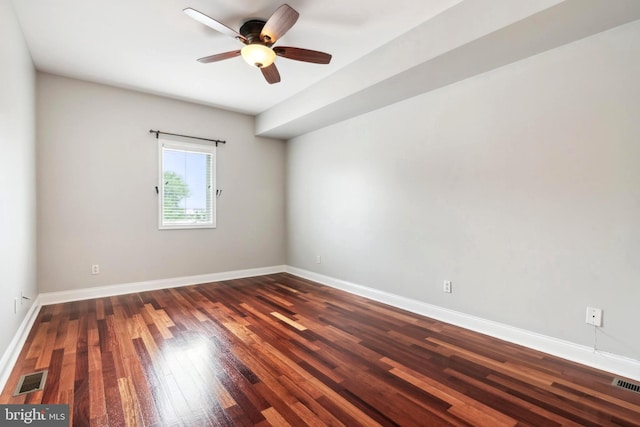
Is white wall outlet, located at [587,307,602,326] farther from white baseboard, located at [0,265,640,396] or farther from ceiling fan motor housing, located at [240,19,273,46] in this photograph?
ceiling fan motor housing, located at [240,19,273,46]

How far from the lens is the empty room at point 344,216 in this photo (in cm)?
198

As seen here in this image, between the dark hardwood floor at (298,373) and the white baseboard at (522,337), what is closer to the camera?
the dark hardwood floor at (298,373)

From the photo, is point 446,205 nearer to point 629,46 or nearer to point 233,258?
point 629,46

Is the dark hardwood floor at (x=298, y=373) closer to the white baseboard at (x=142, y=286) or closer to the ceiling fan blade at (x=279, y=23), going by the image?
the white baseboard at (x=142, y=286)

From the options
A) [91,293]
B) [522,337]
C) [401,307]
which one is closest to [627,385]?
[522,337]

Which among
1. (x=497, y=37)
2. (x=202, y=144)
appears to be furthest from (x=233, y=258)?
(x=497, y=37)

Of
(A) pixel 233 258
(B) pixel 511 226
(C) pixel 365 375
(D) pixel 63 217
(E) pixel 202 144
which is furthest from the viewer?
(A) pixel 233 258

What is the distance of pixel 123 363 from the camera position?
227cm

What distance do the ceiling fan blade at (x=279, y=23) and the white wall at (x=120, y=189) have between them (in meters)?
2.68

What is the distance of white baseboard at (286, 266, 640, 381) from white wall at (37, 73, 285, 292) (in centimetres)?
262

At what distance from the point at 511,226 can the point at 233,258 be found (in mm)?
4042

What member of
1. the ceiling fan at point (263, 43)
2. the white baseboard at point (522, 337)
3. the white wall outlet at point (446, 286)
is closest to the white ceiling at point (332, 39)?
the ceiling fan at point (263, 43)

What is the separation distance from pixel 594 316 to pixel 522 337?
553 millimetres

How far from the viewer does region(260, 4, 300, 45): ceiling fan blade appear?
2156mm
